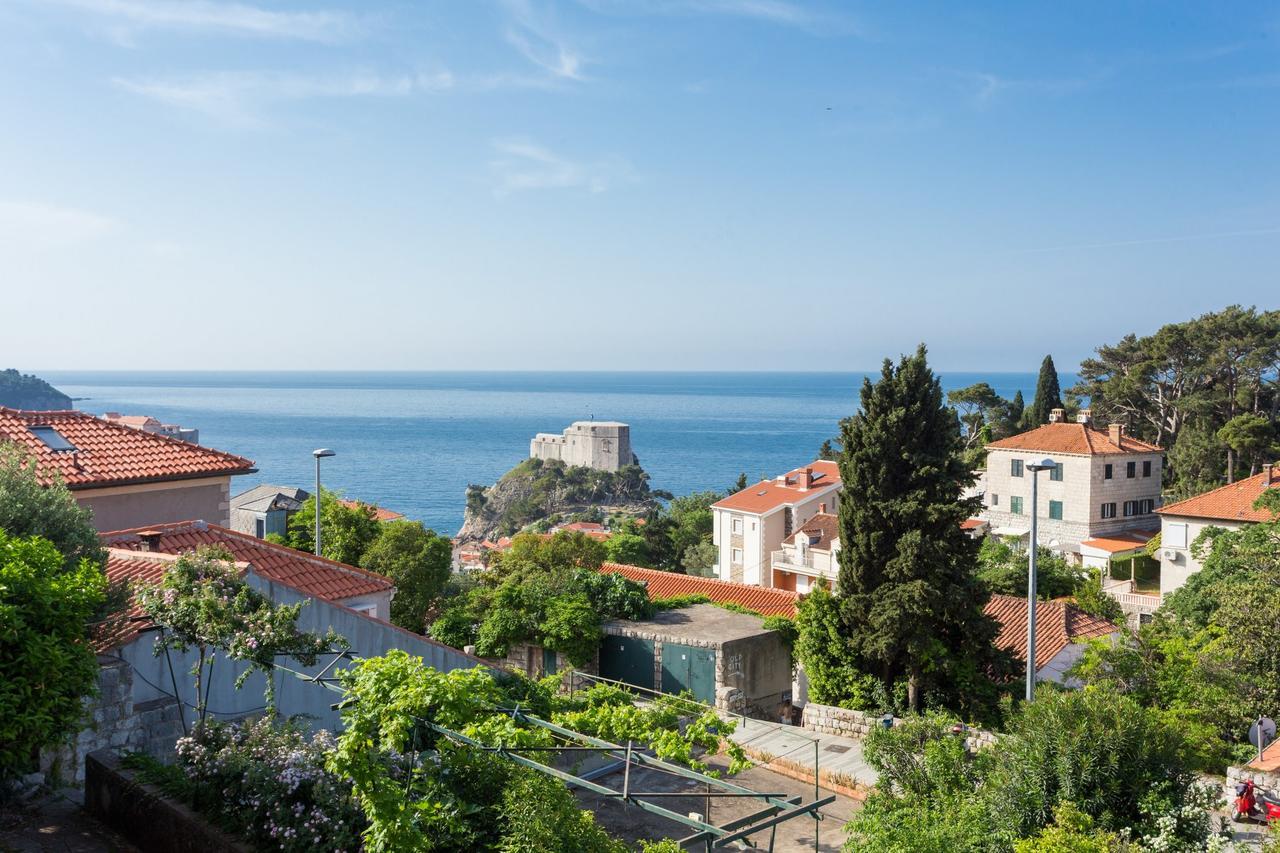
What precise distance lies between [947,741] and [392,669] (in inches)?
292

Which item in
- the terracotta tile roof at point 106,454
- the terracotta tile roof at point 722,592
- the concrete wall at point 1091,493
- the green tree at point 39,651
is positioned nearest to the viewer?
the green tree at point 39,651

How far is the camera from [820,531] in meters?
46.1

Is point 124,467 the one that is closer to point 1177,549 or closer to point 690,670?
point 690,670

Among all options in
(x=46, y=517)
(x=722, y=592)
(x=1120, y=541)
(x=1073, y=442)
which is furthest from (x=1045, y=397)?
(x=46, y=517)

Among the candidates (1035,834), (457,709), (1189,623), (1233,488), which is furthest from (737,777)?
(1233,488)

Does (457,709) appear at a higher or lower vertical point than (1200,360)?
lower

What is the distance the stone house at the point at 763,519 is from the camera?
52.3m

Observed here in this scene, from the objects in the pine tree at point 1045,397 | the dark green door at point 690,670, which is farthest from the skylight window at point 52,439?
the pine tree at point 1045,397

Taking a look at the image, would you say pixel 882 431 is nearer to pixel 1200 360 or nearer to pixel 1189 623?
pixel 1189 623

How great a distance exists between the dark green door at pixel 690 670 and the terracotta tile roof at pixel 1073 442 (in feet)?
125

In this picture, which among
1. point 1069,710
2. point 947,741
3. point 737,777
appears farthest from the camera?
point 737,777

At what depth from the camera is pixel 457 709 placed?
280 inches

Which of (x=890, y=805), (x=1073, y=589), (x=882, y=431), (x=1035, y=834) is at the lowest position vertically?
(x=1073, y=589)

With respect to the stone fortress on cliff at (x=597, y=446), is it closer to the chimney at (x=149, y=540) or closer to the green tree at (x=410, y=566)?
the green tree at (x=410, y=566)
